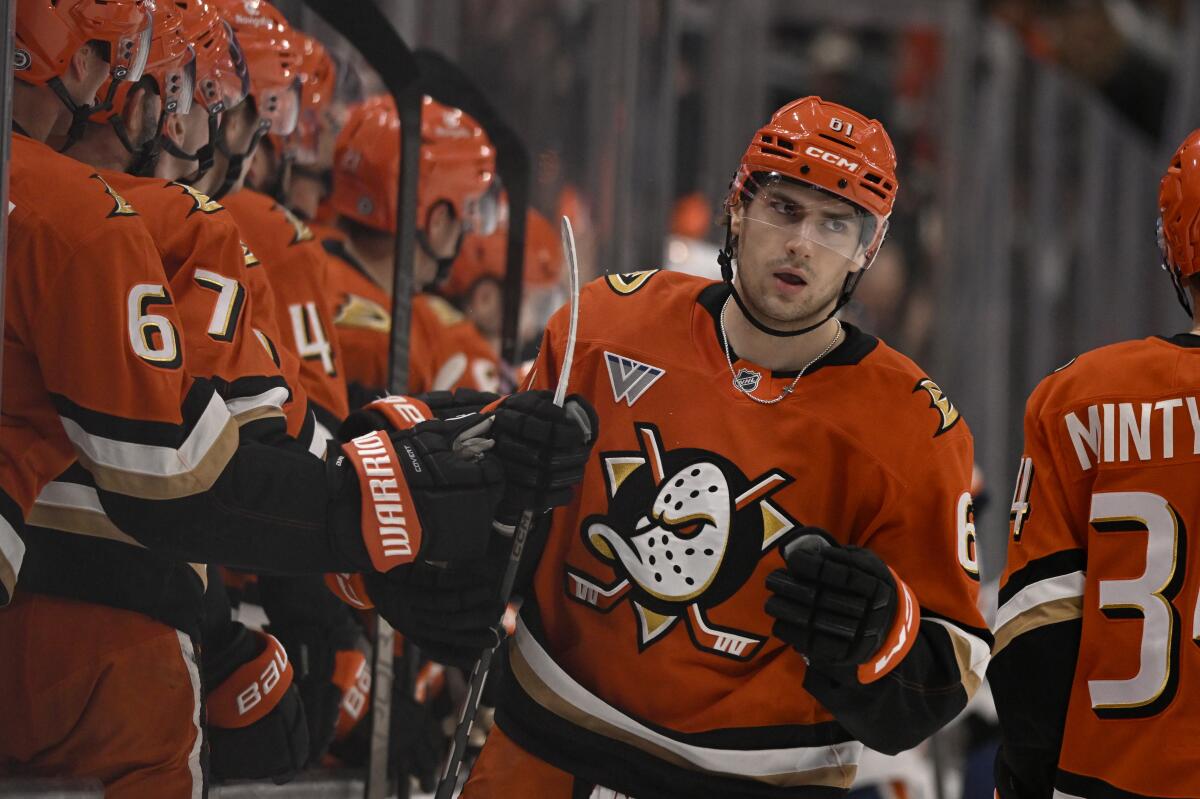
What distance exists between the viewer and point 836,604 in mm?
1871

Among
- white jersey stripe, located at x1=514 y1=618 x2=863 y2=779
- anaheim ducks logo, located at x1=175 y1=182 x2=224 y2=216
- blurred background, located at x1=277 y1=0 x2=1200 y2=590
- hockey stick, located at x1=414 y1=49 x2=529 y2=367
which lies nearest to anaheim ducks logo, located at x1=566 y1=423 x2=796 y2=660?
white jersey stripe, located at x1=514 y1=618 x2=863 y2=779

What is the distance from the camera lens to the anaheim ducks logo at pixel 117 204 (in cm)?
195

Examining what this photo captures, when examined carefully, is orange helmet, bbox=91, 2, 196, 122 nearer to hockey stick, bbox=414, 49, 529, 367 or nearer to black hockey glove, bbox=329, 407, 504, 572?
black hockey glove, bbox=329, 407, 504, 572

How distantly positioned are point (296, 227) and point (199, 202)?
1.42ft

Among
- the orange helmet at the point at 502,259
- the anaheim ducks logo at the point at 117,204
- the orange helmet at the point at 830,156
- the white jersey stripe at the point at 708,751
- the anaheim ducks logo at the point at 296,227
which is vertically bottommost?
the white jersey stripe at the point at 708,751

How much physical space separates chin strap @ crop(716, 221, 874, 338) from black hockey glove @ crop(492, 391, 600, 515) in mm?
255

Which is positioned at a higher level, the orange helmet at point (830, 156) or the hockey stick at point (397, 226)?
the orange helmet at point (830, 156)

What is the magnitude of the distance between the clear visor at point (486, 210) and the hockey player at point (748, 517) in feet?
2.88

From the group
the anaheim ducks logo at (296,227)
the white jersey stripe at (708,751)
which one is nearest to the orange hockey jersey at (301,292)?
the anaheim ducks logo at (296,227)

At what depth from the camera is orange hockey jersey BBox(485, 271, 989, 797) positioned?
80.7 inches

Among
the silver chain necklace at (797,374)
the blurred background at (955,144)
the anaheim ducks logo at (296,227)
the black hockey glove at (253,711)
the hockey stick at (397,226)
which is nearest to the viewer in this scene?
the silver chain necklace at (797,374)

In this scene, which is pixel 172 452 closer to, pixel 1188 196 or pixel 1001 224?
pixel 1188 196

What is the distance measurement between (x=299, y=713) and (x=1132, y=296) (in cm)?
615

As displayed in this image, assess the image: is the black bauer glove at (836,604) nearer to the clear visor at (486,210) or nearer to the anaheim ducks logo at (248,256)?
the anaheim ducks logo at (248,256)
